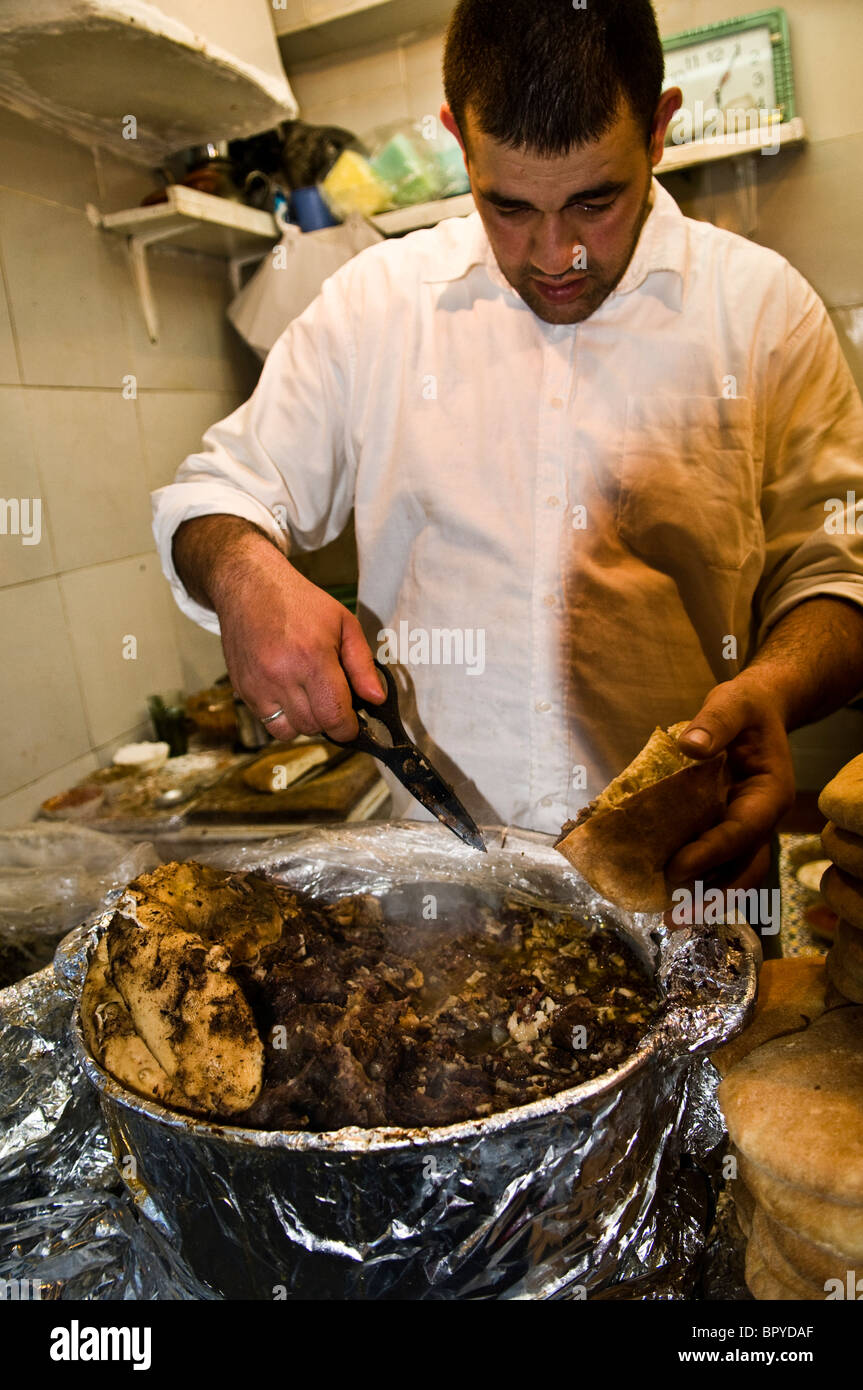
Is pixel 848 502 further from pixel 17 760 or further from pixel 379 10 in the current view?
pixel 379 10

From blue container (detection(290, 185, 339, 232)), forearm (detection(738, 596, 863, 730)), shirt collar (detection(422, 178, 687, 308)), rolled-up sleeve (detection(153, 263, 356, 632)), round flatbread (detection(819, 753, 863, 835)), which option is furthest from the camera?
blue container (detection(290, 185, 339, 232))

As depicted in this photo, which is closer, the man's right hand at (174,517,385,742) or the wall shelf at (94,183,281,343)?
the man's right hand at (174,517,385,742)

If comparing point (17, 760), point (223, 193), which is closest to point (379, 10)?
point (223, 193)

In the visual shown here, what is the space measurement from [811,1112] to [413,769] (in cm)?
55

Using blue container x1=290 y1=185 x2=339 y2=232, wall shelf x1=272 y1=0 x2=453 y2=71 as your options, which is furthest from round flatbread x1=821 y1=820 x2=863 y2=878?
blue container x1=290 y1=185 x2=339 y2=232

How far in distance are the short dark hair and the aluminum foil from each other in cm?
94

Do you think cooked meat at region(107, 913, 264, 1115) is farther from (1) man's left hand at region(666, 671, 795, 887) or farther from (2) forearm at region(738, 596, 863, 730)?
(2) forearm at region(738, 596, 863, 730)

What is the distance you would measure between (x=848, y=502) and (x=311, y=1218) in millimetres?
1240

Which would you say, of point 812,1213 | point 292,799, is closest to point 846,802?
point 812,1213

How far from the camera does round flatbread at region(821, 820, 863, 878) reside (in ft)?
2.27

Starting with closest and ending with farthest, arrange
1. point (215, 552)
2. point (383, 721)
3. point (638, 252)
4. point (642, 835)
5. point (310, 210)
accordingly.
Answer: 1. point (642, 835)
2. point (383, 721)
3. point (215, 552)
4. point (638, 252)
5. point (310, 210)

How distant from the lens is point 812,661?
1.19 metres

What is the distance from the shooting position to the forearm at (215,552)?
1.22 metres

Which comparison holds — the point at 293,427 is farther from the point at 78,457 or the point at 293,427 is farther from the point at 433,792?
the point at 78,457
